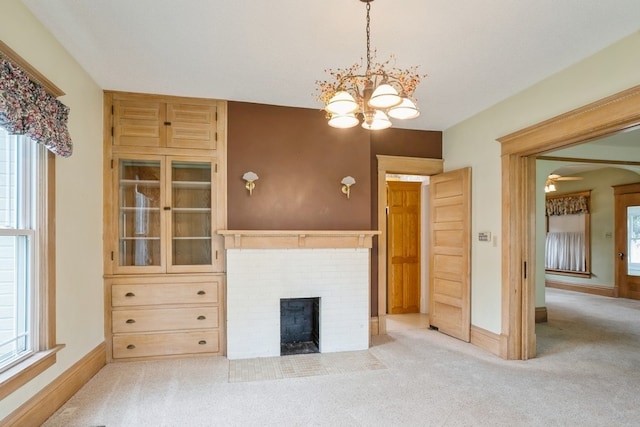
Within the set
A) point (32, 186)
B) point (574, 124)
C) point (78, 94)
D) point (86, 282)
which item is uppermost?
point (78, 94)

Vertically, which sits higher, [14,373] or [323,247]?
[323,247]

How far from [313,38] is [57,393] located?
3185 millimetres

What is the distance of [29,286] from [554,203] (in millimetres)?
10232

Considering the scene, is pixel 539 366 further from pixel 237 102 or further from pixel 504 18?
pixel 237 102

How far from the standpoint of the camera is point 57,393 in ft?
8.61

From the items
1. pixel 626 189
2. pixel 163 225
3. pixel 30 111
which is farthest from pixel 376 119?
pixel 626 189

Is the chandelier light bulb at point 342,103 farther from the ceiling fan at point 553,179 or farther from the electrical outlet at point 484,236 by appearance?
the ceiling fan at point 553,179

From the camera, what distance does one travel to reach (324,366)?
3484 millimetres

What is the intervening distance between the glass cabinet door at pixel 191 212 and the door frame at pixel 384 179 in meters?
2.10

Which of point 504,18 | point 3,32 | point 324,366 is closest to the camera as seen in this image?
point 3,32

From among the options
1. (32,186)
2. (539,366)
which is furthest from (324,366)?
(32,186)

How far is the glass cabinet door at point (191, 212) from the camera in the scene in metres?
3.81

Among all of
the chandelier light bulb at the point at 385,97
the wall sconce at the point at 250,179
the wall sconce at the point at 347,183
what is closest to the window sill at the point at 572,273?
the wall sconce at the point at 347,183

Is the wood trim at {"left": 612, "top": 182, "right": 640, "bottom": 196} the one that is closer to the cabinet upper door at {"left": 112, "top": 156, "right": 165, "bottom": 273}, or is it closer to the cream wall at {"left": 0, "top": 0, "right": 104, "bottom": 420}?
the cabinet upper door at {"left": 112, "top": 156, "right": 165, "bottom": 273}
